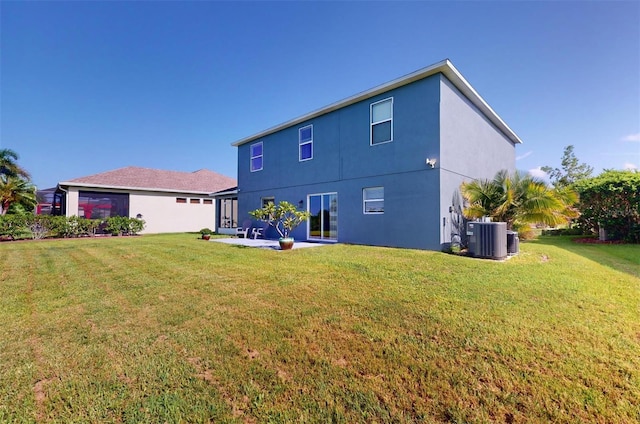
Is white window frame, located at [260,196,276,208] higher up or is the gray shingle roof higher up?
the gray shingle roof

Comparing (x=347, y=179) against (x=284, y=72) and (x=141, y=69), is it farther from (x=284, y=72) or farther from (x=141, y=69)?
(x=141, y=69)

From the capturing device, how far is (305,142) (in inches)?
532

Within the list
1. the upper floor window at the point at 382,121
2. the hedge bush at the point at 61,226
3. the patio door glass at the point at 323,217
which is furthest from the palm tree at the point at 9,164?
the upper floor window at the point at 382,121

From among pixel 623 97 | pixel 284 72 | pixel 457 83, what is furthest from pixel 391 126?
pixel 623 97

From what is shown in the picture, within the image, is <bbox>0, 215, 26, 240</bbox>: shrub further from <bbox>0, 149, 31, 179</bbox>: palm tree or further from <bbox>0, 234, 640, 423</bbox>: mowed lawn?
<bbox>0, 234, 640, 423</bbox>: mowed lawn

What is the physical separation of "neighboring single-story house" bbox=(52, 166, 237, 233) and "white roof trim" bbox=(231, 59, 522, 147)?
10.8 m

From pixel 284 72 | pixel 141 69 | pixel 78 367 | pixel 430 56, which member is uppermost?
pixel 141 69

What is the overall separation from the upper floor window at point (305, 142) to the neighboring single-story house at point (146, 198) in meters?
10.1

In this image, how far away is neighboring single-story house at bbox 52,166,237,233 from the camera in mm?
17969

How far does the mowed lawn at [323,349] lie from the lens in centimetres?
206

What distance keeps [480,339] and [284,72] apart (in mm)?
14635

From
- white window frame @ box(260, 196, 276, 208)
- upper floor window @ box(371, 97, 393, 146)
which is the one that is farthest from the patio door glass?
upper floor window @ box(371, 97, 393, 146)

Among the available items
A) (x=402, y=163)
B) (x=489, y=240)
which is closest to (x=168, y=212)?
(x=402, y=163)

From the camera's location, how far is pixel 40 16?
1062 cm
